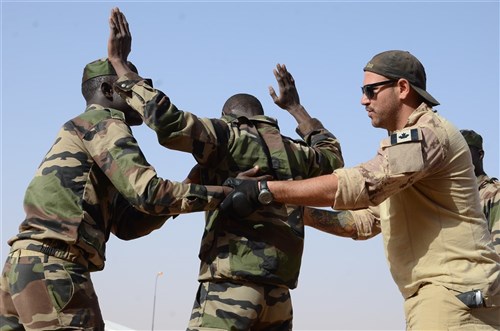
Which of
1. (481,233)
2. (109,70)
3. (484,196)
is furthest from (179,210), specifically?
(484,196)

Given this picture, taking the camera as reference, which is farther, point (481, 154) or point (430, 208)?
point (481, 154)

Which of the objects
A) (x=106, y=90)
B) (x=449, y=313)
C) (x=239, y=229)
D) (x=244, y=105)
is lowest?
(x=449, y=313)

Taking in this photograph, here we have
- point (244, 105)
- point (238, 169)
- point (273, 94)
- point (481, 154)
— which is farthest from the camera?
point (481, 154)

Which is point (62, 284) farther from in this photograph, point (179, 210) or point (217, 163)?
point (217, 163)

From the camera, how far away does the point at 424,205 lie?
5359 mm

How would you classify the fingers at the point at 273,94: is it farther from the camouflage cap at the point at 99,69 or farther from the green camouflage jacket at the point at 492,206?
the green camouflage jacket at the point at 492,206

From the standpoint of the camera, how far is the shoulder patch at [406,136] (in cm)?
512

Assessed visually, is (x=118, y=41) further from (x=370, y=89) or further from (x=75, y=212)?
(x=370, y=89)

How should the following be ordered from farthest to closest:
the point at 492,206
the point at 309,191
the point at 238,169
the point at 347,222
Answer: the point at 492,206 → the point at 347,222 → the point at 238,169 → the point at 309,191

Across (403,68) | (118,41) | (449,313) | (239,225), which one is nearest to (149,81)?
(118,41)

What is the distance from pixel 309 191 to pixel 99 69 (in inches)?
98.7

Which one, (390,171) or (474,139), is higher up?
(474,139)

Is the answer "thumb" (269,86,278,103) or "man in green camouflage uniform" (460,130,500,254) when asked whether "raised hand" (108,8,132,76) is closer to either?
"thumb" (269,86,278,103)

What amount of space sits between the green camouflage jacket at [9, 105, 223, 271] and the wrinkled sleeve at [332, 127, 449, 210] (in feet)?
4.03
